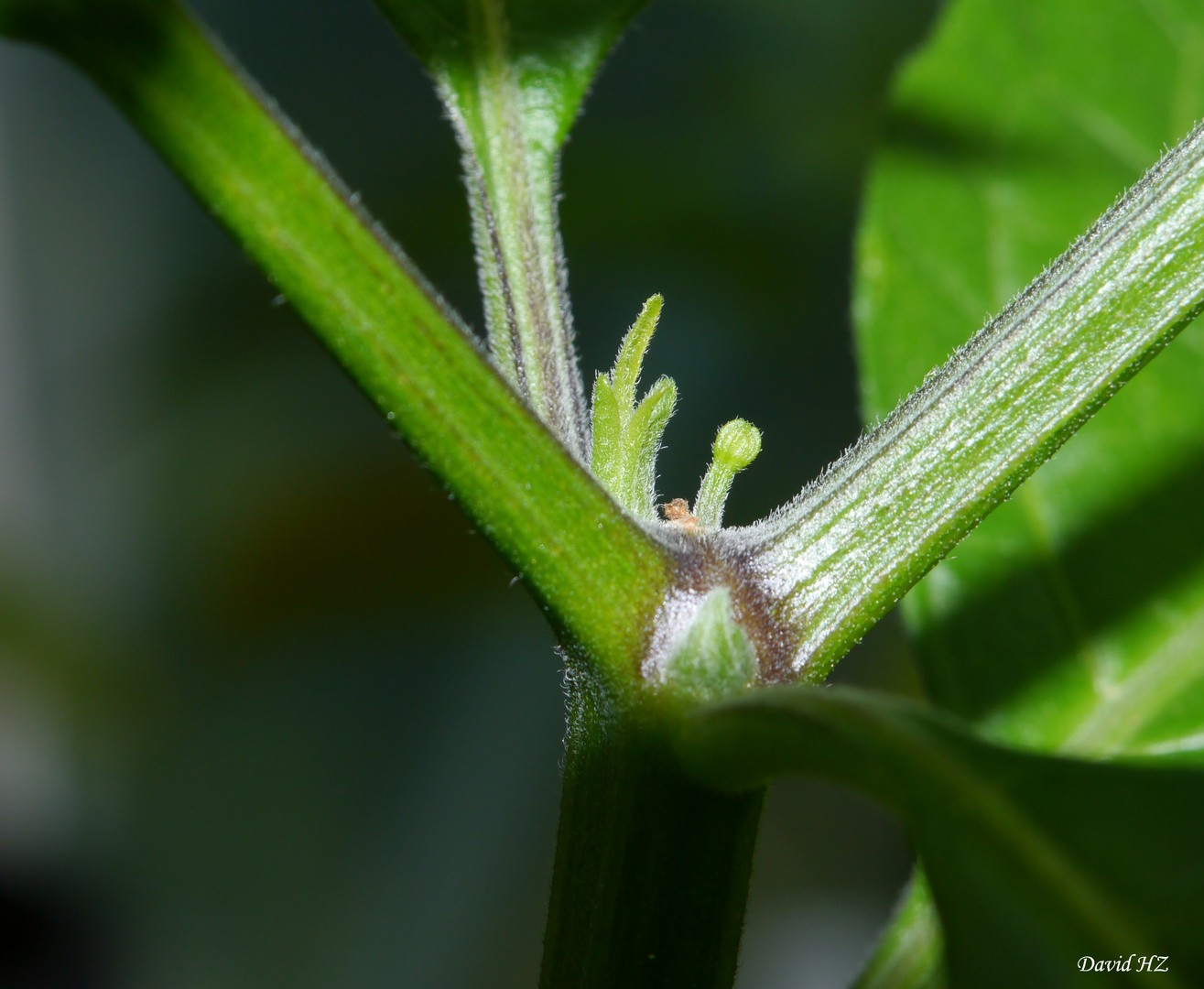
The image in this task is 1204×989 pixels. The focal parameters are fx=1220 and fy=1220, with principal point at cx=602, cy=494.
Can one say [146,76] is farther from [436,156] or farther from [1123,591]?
[436,156]

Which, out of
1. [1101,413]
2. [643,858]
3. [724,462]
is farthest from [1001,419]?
[1101,413]

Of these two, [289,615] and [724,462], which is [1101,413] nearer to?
[724,462]

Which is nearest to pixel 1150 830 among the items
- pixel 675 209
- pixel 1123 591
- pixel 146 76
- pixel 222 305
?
pixel 146 76

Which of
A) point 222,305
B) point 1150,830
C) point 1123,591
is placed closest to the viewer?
point 1150,830

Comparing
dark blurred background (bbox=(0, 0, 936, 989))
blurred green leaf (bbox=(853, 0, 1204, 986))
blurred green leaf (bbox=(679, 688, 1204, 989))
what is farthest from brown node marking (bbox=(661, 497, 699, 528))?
dark blurred background (bbox=(0, 0, 936, 989))

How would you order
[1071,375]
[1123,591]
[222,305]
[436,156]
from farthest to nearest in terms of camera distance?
1. [222,305]
2. [436,156]
3. [1123,591]
4. [1071,375]

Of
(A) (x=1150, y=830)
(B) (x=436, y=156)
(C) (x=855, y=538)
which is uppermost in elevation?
(B) (x=436, y=156)

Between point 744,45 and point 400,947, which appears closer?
point 744,45

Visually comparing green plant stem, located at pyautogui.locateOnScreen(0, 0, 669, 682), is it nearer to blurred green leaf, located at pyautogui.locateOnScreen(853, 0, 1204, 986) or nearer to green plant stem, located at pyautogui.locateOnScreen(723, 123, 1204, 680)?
green plant stem, located at pyautogui.locateOnScreen(723, 123, 1204, 680)
